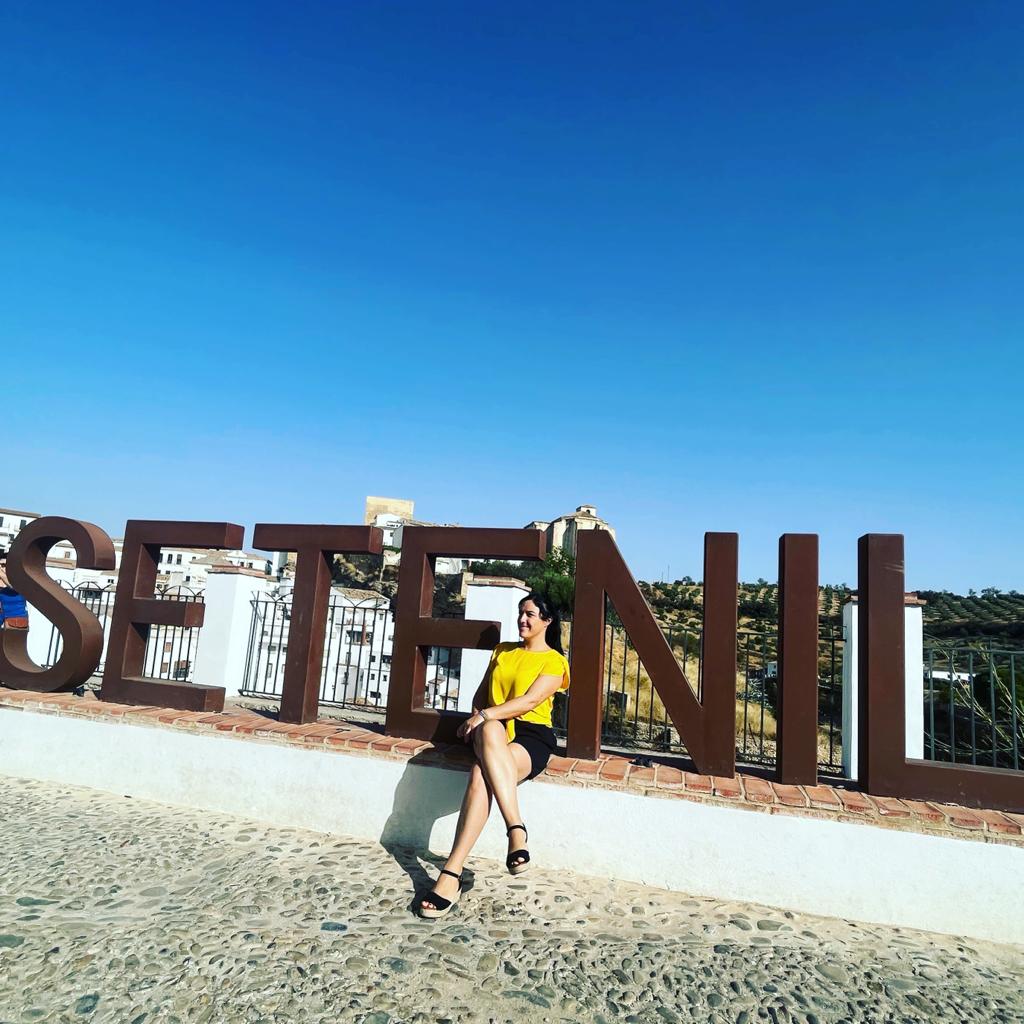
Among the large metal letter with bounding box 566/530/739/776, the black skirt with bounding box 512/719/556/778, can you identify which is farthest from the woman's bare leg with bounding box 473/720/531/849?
the large metal letter with bounding box 566/530/739/776

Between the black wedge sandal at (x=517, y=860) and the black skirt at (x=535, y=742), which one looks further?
the black skirt at (x=535, y=742)

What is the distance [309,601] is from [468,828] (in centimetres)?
254

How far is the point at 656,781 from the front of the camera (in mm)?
4160

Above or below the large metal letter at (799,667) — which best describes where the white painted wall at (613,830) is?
below

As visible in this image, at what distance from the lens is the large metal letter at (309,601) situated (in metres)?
5.39

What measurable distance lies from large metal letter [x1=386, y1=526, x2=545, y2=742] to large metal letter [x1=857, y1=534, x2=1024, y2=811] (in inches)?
87.2

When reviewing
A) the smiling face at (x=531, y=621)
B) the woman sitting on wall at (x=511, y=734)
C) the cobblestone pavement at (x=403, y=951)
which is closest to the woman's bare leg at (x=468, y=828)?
the woman sitting on wall at (x=511, y=734)

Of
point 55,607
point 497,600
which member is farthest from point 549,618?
point 55,607

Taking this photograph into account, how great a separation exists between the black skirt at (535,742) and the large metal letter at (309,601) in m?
1.96

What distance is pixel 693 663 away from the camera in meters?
21.2

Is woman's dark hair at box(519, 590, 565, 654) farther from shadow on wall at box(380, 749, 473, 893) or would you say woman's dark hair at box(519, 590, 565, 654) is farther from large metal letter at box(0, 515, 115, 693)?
large metal letter at box(0, 515, 115, 693)

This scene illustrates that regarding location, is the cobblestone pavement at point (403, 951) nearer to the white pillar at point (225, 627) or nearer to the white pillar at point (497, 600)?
the white pillar at point (497, 600)

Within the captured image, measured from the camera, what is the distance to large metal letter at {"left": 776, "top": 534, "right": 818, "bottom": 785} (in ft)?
14.1

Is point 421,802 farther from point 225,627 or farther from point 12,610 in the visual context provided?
point 225,627
